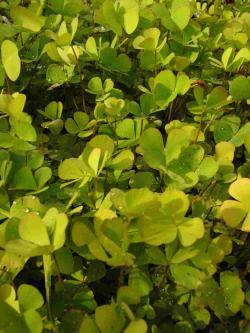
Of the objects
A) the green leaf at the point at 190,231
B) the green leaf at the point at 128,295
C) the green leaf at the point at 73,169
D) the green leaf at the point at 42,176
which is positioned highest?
the green leaf at the point at 73,169

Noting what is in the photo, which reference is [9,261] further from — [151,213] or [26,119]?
[26,119]

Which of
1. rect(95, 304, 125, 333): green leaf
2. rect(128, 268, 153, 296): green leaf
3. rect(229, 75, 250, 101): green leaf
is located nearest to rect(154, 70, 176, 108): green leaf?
rect(229, 75, 250, 101): green leaf

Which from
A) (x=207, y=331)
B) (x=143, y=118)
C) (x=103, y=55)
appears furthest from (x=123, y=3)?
(x=207, y=331)

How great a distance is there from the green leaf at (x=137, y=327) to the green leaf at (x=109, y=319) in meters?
0.03

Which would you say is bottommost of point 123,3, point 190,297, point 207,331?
point 207,331

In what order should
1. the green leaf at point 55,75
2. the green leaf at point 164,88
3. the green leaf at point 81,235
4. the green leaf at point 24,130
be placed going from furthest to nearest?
the green leaf at point 55,75 → the green leaf at point 164,88 → the green leaf at point 24,130 → the green leaf at point 81,235

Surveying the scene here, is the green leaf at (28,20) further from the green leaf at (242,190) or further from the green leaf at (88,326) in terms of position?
the green leaf at (88,326)

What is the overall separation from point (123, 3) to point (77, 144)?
1.46 feet

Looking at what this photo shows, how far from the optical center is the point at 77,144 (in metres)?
1.10

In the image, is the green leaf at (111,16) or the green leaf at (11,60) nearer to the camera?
the green leaf at (11,60)

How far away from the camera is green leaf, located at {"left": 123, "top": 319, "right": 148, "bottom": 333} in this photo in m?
0.64

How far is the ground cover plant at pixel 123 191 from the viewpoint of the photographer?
73 centimetres

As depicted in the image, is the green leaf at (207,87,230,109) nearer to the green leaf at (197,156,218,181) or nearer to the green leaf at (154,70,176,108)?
the green leaf at (154,70,176,108)

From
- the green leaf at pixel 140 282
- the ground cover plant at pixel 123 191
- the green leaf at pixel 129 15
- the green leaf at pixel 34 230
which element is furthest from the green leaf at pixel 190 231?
the green leaf at pixel 129 15
